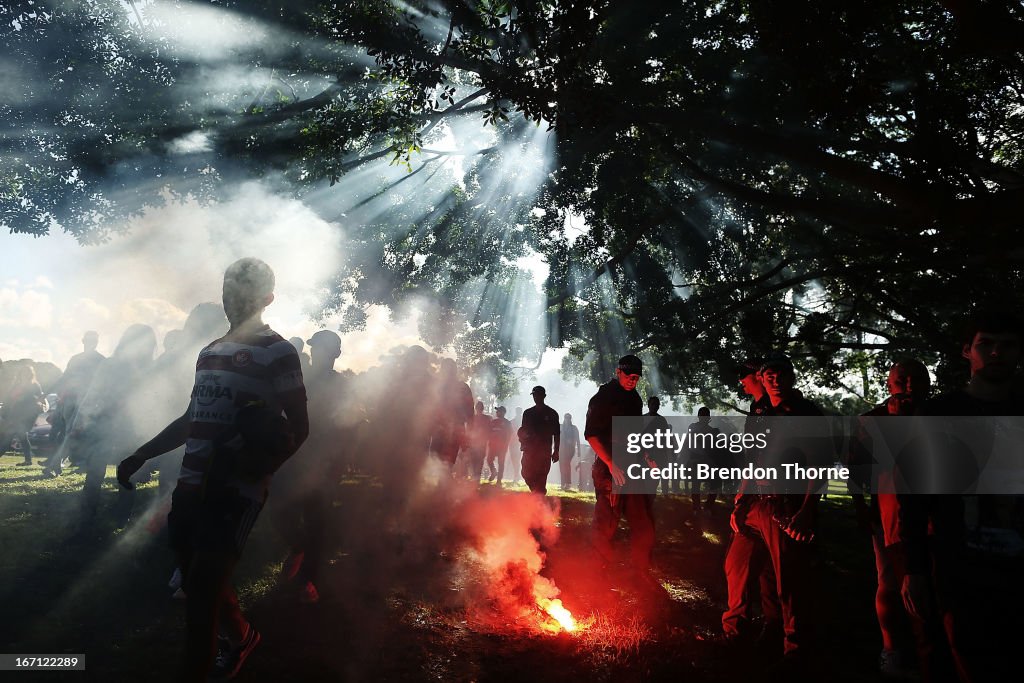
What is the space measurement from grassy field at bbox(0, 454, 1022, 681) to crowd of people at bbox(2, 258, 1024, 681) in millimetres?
308

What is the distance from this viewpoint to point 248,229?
13.9 meters

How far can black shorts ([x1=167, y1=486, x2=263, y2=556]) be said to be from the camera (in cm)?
267

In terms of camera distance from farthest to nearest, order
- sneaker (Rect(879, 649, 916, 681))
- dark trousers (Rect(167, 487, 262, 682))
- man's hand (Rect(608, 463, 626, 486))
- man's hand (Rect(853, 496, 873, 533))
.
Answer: man's hand (Rect(608, 463, 626, 486)) < man's hand (Rect(853, 496, 873, 533)) < sneaker (Rect(879, 649, 916, 681)) < dark trousers (Rect(167, 487, 262, 682))

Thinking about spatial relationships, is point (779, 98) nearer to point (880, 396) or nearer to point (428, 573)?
point (428, 573)

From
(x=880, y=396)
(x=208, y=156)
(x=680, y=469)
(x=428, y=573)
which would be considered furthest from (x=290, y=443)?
(x=880, y=396)

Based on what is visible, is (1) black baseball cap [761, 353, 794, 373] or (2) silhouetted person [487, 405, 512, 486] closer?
(1) black baseball cap [761, 353, 794, 373]

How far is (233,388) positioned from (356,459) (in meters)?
6.83

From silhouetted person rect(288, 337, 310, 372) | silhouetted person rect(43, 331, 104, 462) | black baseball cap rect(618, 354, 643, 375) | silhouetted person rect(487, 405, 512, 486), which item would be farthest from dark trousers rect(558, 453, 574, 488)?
silhouetted person rect(43, 331, 104, 462)

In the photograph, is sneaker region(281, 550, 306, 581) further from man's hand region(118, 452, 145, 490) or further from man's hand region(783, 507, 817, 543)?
man's hand region(783, 507, 817, 543)

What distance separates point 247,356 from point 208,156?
8.84 m

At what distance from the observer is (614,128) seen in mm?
8555

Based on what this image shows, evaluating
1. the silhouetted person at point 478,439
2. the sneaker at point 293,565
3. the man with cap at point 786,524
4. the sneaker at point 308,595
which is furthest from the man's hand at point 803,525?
the silhouetted person at point 478,439

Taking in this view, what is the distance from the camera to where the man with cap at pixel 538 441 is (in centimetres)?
944

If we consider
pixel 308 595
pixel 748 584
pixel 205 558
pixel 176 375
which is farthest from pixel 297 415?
pixel 176 375
